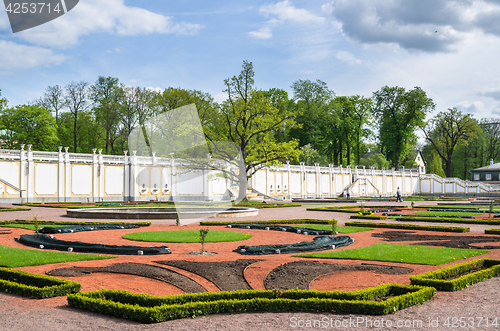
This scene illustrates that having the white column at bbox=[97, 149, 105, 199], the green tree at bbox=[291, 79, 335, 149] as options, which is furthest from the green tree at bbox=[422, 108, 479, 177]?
the white column at bbox=[97, 149, 105, 199]

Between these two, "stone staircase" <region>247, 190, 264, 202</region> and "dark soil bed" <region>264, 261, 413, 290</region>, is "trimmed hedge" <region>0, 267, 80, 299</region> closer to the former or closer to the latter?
"dark soil bed" <region>264, 261, 413, 290</region>

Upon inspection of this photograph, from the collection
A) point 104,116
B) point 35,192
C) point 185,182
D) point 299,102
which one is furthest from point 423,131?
point 35,192

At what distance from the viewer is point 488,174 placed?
79250 mm

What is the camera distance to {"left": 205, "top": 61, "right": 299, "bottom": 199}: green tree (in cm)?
3712

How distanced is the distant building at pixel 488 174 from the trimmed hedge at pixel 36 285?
87096 millimetres

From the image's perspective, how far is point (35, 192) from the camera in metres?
39.6

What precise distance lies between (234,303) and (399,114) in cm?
7320

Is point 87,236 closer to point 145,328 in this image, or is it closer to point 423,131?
point 145,328

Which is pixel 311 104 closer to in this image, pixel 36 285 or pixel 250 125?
pixel 250 125

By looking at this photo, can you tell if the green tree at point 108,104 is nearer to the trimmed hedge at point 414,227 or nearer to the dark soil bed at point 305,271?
the trimmed hedge at point 414,227

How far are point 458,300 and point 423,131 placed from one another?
78927 millimetres

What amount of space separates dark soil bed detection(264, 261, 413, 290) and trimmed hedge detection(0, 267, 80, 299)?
3612 millimetres

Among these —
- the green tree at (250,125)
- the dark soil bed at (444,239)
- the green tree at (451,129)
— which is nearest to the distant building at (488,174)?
the green tree at (451,129)

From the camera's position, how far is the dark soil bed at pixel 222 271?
298 inches
